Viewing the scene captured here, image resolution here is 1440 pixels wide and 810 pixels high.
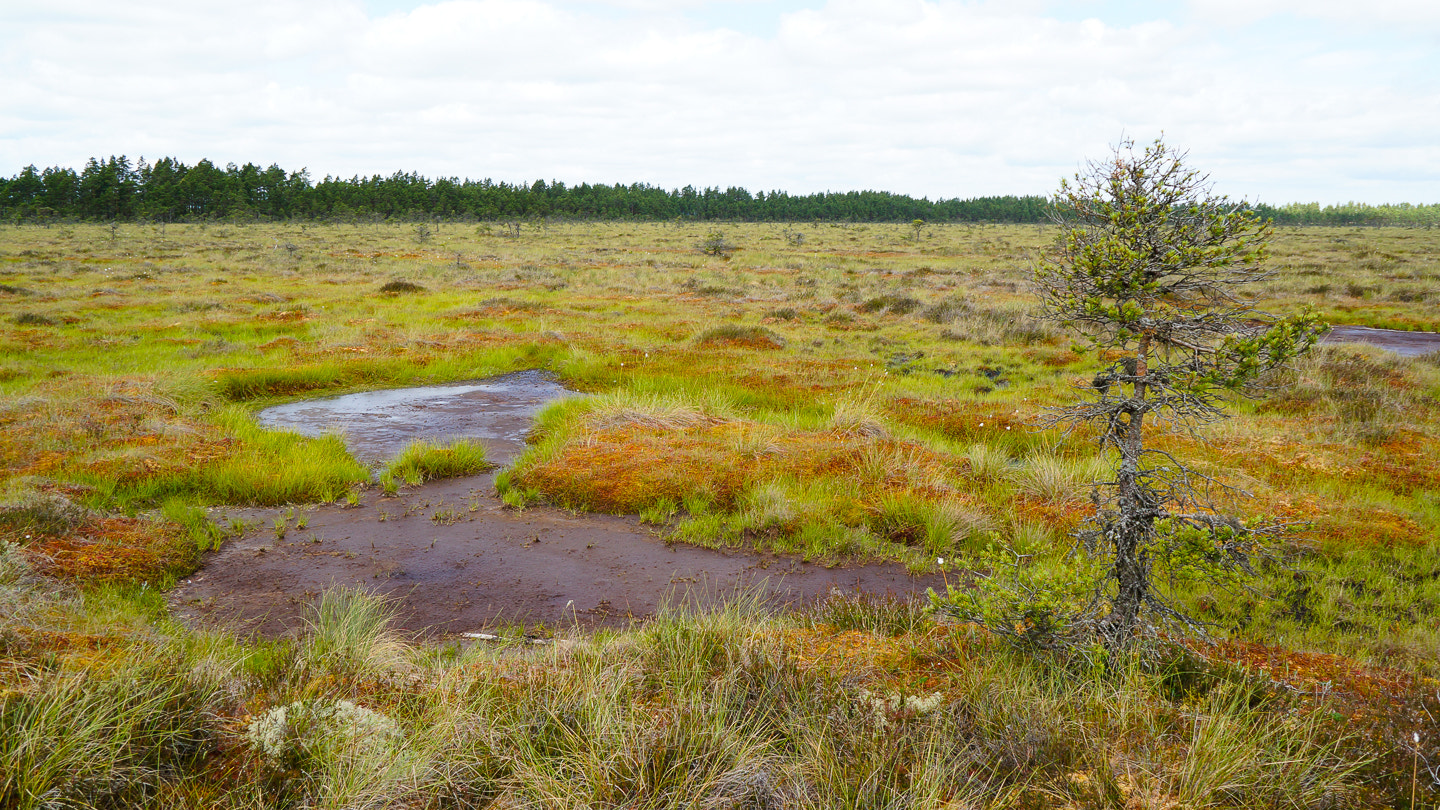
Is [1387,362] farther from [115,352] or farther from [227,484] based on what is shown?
[115,352]

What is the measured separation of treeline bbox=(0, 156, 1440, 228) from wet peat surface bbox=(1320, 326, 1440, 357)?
250 ft

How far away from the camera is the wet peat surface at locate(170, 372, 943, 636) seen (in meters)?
6.01

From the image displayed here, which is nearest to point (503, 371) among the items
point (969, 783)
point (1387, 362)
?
point (969, 783)

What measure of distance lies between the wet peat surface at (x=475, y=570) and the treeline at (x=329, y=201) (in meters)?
83.9

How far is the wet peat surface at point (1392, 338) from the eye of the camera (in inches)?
746

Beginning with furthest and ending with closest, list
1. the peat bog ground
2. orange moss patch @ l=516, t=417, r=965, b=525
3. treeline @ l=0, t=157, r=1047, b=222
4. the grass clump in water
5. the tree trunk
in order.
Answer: treeline @ l=0, t=157, r=1047, b=222, the grass clump in water, orange moss patch @ l=516, t=417, r=965, b=525, the tree trunk, the peat bog ground

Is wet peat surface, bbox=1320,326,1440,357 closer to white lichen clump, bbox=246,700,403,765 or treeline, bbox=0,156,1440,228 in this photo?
white lichen clump, bbox=246,700,403,765

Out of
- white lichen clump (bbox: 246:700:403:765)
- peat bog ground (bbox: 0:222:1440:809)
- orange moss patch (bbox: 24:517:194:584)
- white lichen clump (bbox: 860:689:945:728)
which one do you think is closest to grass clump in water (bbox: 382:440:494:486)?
peat bog ground (bbox: 0:222:1440:809)

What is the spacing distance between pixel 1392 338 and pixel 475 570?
26458 mm

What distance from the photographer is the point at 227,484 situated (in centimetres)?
862

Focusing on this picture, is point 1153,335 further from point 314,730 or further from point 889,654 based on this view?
point 314,730

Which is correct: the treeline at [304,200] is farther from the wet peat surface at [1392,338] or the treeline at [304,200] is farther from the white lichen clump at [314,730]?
the white lichen clump at [314,730]

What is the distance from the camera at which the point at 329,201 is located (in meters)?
85.4

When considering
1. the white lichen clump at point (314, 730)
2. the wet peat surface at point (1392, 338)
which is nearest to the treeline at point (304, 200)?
the wet peat surface at point (1392, 338)
